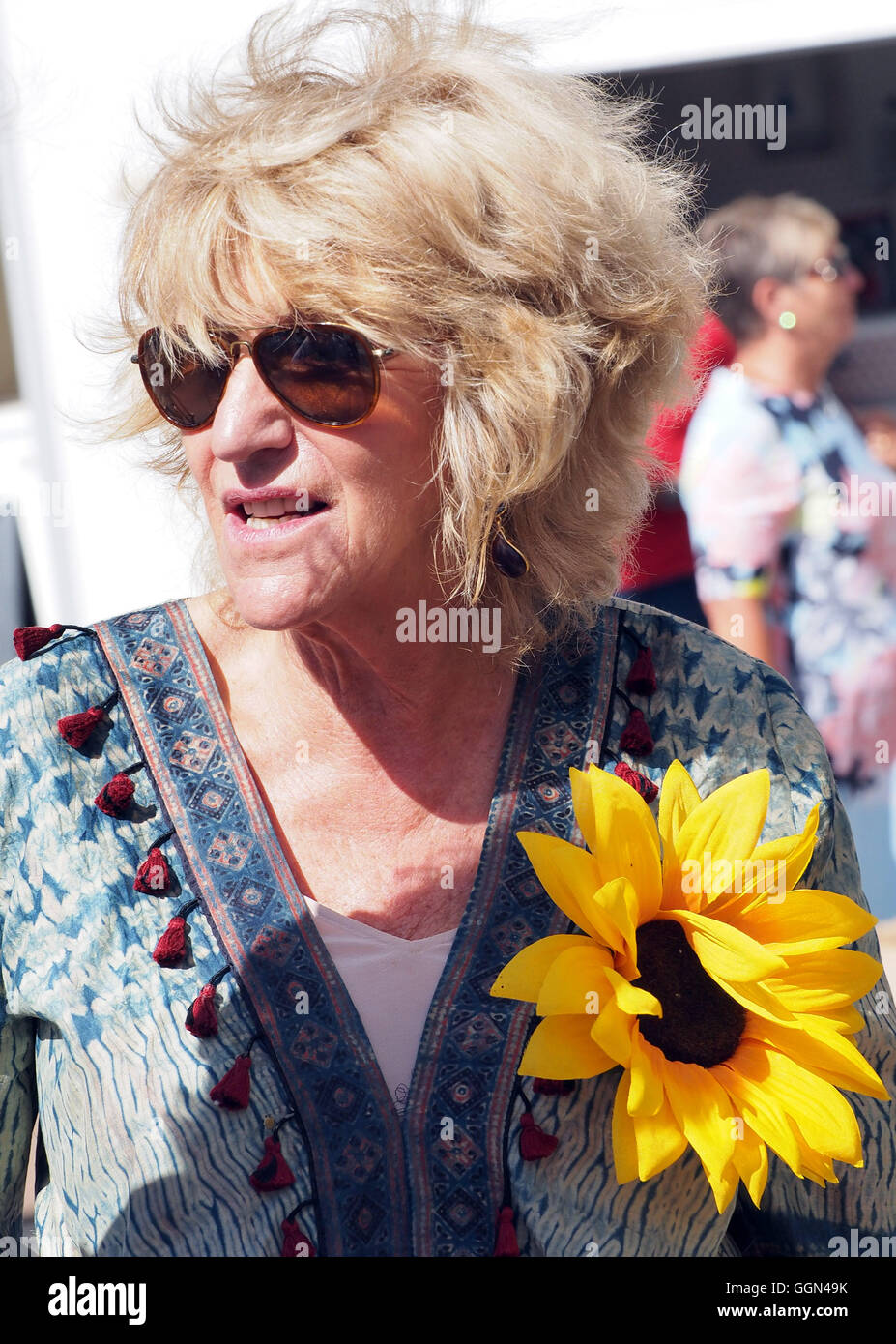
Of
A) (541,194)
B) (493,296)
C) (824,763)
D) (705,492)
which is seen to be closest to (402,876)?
(824,763)

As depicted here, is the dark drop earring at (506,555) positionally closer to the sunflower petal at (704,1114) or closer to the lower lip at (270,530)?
the lower lip at (270,530)

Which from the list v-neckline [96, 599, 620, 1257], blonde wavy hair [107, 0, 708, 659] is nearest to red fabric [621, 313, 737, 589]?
blonde wavy hair [107, 0, 708, 659]

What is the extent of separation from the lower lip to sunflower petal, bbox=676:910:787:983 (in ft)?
2.11

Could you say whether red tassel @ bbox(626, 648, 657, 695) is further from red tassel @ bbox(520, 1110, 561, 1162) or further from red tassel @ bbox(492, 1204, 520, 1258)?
red tassel @ bbox(492, 1204, 520, 1258)

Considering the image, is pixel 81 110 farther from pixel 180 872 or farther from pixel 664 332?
pixel 180 872

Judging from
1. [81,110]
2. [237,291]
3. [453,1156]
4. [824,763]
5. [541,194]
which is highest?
[81,110]

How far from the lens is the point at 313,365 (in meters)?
1.64

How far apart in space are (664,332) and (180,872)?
100cm

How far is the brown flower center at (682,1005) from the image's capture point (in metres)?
1.62

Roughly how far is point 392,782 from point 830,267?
9.78 feet

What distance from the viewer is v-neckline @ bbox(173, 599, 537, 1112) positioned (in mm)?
1688

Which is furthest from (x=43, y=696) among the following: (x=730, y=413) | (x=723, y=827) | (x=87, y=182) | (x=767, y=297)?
(x=767, y=297)

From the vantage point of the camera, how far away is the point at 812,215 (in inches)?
164

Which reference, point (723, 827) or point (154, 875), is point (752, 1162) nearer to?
point (723, 827)
